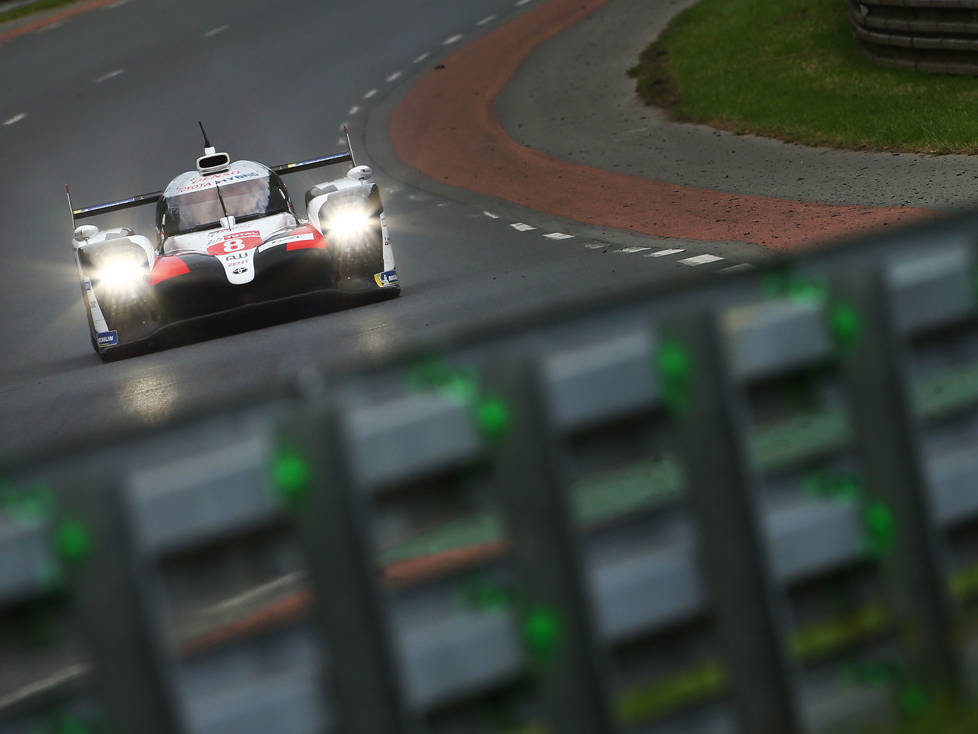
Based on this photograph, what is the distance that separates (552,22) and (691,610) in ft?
84.8

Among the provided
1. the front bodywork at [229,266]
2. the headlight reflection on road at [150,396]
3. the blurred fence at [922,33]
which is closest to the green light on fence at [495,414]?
the headlight reflection on road at [150,396]

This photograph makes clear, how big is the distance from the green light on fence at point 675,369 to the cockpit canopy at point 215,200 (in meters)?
9.57

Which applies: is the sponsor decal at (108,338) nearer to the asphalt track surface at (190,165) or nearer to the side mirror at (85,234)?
the asphalt track surface at (190,165)

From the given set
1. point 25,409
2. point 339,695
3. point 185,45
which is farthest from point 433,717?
point 185,45

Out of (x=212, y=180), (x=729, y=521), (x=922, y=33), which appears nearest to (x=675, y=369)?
(x=729, y=521)

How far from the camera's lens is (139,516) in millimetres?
2510

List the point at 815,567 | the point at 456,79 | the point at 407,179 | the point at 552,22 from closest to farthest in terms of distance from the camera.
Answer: the point at 815,567
the point at 407,179
the point at 456,79
the point at 552,22

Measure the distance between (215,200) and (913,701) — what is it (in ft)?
32.3

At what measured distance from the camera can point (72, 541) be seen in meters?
2.45

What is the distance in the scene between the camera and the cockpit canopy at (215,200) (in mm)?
12023

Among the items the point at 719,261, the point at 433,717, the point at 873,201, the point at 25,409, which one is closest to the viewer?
the point at 433,717

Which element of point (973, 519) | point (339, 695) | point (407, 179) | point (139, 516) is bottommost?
point (407, 179)

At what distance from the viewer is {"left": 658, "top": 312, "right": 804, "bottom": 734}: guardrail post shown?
9.16 ft

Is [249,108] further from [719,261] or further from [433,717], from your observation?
[433,717]
